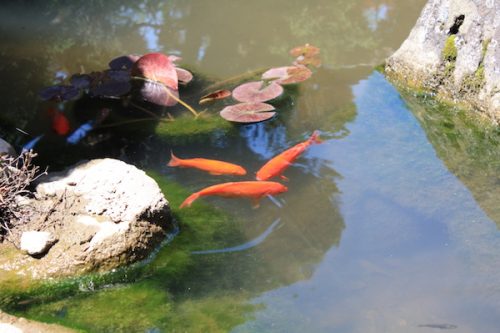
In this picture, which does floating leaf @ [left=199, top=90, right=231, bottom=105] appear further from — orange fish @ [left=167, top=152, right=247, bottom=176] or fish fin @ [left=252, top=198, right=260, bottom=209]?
fish fin @ [left=252, top=198, right=260, bottom=209]

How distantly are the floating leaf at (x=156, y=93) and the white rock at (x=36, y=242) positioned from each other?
73.0 inches

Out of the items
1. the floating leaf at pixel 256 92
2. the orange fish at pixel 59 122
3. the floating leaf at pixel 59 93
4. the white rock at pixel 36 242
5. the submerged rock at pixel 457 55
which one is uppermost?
the submerged rock at pixel 457 55

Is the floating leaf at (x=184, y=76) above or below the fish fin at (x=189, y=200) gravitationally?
above

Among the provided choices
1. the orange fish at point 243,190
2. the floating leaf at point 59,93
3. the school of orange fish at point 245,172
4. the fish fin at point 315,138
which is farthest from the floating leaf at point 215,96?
the orange fish at point 243,190

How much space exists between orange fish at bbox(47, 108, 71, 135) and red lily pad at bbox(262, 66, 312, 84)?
1.61 metres

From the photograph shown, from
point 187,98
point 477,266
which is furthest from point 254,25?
point 477,266

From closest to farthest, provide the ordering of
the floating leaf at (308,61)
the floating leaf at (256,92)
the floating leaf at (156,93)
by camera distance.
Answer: the floating leaf at (256,92)
the floating leaf at (156,93)
the floating leaf at (308,61)

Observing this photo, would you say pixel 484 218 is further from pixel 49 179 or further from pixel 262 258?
pixel 49 179

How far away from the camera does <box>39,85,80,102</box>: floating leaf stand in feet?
14.3

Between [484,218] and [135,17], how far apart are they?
4.20 metres

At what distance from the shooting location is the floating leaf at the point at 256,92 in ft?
14.0

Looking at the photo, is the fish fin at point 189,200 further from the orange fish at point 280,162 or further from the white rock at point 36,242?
the white rock at point 36,242

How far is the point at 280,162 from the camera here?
3.48m

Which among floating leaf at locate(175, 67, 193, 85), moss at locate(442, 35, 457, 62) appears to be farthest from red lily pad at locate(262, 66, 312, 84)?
moss at locate(442, 35, 457, 62)
